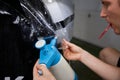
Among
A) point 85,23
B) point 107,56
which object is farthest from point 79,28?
point 107,56

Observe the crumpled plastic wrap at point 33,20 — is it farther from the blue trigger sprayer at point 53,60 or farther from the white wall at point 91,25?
the white wall at point 91,25

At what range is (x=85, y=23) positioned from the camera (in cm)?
146

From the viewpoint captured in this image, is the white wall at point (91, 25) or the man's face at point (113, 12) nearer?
the man's face at point (113, 12)

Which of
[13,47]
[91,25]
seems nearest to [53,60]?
[13,47]

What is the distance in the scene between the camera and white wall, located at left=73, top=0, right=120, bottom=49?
1323mm

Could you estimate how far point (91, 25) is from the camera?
1.43 metres

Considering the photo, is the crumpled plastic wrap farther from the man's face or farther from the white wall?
the white wall

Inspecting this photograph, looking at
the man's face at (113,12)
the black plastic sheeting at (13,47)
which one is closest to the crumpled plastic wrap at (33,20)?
the black plastic sheeting at (13,47)

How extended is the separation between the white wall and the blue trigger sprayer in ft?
1.90

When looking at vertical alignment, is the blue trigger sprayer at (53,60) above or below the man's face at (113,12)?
below

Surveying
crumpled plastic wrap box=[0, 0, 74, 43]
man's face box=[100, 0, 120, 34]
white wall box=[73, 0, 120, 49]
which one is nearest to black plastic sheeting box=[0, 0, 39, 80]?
crumpled plastic wrap box=[0, 0, 74, 43]

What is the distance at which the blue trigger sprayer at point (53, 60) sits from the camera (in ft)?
2.28

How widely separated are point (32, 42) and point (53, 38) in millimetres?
80

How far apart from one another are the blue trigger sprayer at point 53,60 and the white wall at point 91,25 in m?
0.58
